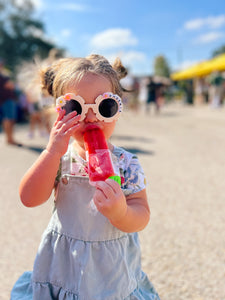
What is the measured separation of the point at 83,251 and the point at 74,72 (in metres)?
0.83

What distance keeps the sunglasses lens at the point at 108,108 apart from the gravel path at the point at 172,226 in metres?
0.81

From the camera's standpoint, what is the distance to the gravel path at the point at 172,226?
213cm

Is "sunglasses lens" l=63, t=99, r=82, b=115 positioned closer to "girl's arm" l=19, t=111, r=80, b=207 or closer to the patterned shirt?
"girl's arm" l=19, t=111, r=80, b=207

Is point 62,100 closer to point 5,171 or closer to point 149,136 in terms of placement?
point 5,171

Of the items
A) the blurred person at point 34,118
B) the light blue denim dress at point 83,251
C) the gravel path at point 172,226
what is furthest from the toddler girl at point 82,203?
the blurred person at point 34,118

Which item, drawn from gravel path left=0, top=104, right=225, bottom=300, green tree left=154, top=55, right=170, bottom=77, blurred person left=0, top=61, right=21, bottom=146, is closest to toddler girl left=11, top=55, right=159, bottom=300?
gravel path left=0, top=104, right=225, bottom=300

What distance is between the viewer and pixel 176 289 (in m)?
2.03

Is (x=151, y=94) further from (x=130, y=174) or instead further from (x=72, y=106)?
(x=72, y=106)

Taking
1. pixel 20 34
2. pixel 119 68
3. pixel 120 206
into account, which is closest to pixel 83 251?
pixel 120 206

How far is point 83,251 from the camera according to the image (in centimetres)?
144

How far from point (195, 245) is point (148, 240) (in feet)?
1.28

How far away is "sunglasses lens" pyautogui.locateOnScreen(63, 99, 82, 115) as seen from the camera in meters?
1.33

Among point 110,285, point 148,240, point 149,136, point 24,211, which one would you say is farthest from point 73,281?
point 149,136

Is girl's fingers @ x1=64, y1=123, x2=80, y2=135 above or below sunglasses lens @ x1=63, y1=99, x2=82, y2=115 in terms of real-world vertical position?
below
